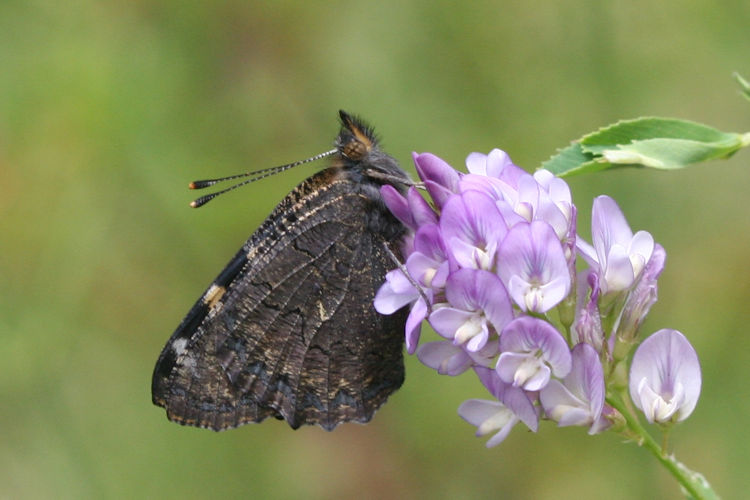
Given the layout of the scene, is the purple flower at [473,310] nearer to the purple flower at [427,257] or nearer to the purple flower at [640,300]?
the purple flower at [427,257]

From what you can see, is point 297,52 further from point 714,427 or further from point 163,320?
point 714,427

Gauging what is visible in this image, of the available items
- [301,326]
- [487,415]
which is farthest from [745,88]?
[301,326]

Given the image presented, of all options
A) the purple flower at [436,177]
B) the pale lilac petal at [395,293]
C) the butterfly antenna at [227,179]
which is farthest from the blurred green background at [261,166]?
the purple flower at [436,177]

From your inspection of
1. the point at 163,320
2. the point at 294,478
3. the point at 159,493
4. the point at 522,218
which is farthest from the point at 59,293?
the point at 522,218

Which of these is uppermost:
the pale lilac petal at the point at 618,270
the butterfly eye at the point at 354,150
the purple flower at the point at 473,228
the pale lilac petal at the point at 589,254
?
the butterfly eye at the point at 354,150

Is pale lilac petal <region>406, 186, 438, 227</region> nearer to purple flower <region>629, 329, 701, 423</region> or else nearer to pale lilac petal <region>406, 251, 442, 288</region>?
pale lilac petal <region>406, 251, 442, 288</region>

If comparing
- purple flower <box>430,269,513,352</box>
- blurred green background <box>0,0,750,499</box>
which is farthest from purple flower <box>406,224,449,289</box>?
blurred green background <box>0,0,750,499</box>

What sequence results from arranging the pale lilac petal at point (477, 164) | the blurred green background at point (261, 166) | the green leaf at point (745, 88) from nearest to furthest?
the green leaf at point (745, 88) → the pale lilac petal at point (477, 164) → the blurred green background at point (261, 166)

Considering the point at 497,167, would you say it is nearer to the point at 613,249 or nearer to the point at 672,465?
the point at 613,249
